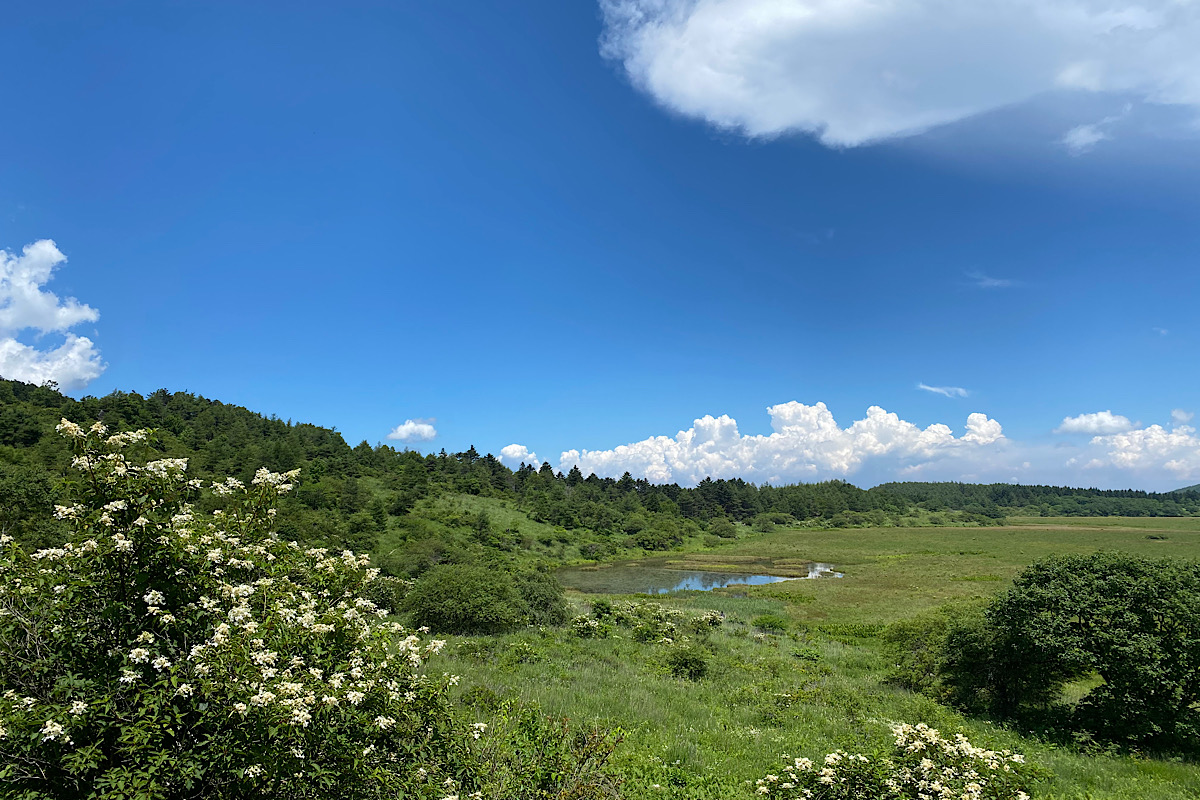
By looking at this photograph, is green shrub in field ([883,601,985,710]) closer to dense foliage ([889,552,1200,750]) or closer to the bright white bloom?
dense foliage ([889,552,1200,750])

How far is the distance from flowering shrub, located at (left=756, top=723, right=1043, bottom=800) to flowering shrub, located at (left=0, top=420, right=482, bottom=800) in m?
4.72

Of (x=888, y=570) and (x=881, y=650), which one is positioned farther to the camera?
(x=888, y=570)

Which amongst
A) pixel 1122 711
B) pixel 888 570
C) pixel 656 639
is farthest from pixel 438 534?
pixel 1122 711

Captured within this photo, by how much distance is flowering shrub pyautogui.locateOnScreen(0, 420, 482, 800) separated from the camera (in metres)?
4.78

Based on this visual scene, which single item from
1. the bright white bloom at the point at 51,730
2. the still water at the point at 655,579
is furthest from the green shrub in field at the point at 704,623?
the bright white bloom at the point at 51,730

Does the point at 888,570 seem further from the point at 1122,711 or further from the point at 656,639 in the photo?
the point at 1122,711

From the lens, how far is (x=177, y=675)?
5094 mm

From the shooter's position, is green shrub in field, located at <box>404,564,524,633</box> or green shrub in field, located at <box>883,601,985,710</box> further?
green shrub in field, located at <box>404,564,524,633</box>

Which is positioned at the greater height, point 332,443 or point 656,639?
point 332,443

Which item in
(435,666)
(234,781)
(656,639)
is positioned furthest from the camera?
(656,639)

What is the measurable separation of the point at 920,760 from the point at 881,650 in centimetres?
2592

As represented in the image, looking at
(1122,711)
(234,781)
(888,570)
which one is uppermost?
(234,781)

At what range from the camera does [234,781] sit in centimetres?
531

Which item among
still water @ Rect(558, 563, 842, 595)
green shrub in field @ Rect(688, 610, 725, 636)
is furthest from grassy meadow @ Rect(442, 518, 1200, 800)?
still water @ Rect(558, 563, 842, 595)
